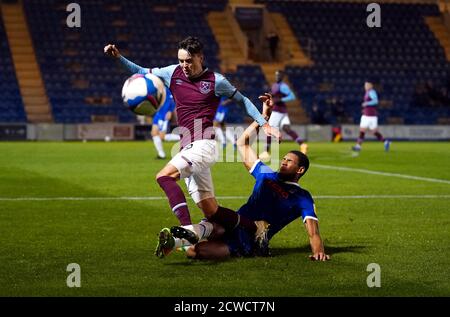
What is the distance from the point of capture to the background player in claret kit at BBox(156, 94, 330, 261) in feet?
27.2

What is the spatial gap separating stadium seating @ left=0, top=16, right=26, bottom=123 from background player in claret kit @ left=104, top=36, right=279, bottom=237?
1214 inches

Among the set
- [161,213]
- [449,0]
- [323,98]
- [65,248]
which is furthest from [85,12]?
[65,248]

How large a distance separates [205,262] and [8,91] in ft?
108

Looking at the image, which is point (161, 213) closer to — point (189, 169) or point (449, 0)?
point (189, 169)

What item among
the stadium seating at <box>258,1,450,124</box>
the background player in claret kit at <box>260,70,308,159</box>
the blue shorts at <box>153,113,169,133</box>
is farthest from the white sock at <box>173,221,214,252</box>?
the stadium seating at <box>258,1,450,124</box>

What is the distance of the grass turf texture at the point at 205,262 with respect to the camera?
6.96 metres

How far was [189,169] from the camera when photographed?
27.5 feet

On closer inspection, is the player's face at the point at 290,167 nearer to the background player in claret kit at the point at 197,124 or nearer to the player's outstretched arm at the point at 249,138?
the background player in claret kit at the point at 197,124

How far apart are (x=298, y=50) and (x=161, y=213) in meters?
34.9

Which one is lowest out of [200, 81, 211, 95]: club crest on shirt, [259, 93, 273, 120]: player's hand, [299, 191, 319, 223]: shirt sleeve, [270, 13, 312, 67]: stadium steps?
[299, 191, 319, 223]: shirt sleeve

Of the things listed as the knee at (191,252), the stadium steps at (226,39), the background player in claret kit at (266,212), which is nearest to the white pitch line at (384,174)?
the background player in claret kit at (266,212)

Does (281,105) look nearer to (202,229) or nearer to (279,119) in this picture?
(279,119)

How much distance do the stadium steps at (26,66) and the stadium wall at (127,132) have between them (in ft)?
8.91

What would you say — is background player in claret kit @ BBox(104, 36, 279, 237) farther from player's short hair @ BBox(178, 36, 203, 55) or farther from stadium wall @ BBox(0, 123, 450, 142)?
stadium wall @ BBox(0, 123, 450, 142)
